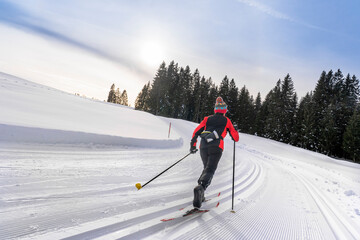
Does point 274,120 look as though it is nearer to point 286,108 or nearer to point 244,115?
point 286,108

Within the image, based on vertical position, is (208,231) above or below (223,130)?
below

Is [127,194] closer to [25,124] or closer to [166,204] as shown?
[166,204]

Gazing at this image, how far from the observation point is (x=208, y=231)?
284 cm

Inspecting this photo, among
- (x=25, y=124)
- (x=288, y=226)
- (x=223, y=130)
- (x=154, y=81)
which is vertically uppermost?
(x=154, y=81)

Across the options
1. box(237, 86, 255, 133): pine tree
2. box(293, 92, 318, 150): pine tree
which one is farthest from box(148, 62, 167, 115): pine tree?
box(293, 92, 318, 150): pine tree

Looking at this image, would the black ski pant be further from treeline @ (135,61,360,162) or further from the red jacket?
treeline @ (135,61,360,162)

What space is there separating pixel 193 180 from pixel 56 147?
4.45 m

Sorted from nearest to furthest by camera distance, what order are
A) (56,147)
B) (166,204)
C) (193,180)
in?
(166,204), (193,180), (56,147)

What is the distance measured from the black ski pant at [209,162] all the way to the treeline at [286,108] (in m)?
41.3

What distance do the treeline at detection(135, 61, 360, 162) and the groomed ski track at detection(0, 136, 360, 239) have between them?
129 ft

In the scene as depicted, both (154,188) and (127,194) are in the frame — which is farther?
(154,188)

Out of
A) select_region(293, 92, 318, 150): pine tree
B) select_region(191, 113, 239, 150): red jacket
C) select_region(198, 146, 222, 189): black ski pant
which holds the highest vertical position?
select_region(293, 92, 318, 150): pine tree

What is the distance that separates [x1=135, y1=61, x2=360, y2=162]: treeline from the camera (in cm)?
3706

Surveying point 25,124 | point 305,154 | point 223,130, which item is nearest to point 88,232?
point 223,130
